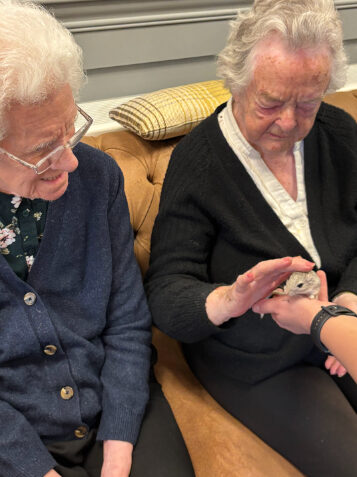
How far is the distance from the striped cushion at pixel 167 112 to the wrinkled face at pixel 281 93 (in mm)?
381

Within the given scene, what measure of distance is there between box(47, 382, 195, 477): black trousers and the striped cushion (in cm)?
86

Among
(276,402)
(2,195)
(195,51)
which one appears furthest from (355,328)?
(195,51)

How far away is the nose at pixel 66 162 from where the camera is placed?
95 cm

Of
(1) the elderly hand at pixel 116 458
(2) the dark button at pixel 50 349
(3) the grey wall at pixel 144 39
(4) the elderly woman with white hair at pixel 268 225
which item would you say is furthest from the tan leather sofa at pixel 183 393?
(2) the dark button at pixel 50 349

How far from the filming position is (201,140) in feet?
4.26

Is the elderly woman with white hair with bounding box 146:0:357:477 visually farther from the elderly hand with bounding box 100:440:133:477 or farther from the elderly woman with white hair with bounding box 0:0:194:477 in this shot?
the elderly hand with bounding box 100:440:133:477

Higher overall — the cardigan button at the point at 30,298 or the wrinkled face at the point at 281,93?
the wrinkled face at the point at 281,93

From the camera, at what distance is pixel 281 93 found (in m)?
1.11

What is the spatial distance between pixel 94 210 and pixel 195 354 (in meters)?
Answer: 0.54

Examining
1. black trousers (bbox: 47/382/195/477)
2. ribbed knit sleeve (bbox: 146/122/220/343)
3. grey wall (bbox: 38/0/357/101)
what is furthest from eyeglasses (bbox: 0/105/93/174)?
grey wall (bbox: 38/0/357/101)

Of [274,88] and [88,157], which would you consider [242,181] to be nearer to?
[274,88]

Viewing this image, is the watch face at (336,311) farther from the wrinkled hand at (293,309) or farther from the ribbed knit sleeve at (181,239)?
the ribbed knit sleeve at (181,239)

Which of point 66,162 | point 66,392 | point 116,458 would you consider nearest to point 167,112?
point 66,162

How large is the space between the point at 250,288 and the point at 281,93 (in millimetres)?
451
